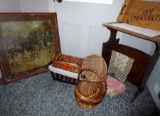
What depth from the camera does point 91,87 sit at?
4.91 ft

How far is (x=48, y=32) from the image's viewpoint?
5.97 ft

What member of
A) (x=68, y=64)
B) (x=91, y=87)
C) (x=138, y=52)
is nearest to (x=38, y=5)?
(x=68, y=64)

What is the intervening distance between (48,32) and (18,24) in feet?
1.26

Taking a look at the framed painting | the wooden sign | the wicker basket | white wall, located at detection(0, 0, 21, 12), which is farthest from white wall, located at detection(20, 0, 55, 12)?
the wooden sign

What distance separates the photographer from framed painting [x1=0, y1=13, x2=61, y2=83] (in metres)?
1.53

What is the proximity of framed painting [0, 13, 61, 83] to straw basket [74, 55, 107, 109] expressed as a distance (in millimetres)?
652

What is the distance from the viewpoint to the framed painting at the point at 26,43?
153 centimetres

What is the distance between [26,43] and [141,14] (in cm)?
139

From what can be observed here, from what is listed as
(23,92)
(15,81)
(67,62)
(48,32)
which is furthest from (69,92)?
(48,32)

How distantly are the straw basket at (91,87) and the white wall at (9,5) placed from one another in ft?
3.96

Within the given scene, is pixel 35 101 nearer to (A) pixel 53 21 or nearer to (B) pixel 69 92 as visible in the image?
(B) pixel 69 92

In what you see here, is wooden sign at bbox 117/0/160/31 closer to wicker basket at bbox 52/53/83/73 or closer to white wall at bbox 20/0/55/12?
wicker basket at bbox 52/53/83/73

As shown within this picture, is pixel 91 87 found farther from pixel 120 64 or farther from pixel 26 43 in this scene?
pixel 26 43

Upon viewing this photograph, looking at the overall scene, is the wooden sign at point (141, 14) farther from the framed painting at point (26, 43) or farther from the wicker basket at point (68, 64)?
the framed painting at point (26, 43)
